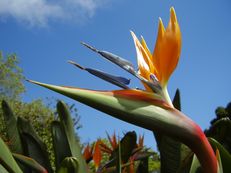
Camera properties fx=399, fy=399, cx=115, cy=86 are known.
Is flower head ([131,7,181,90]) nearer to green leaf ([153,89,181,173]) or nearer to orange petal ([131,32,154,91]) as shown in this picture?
orange petal ([131,32,154,91])

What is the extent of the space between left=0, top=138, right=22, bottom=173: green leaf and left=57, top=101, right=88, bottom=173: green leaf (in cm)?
19

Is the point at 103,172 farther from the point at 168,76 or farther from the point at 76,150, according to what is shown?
the point at 168,76

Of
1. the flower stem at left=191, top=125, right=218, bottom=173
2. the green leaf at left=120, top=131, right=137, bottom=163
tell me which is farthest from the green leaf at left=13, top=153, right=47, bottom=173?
the flower stem at left=191, top=125, right=218, bottom=173

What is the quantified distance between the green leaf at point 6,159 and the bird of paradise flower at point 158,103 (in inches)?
9.4

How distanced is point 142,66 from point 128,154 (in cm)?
49

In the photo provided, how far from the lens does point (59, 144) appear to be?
3.84 ft

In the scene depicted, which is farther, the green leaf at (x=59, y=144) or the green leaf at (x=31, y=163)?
the green leaf at (x=59, y=144)

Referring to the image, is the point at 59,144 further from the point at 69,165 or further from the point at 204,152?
the point at 204,152

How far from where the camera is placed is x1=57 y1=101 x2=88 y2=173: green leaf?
108 centimetres

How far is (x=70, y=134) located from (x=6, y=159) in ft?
0.77

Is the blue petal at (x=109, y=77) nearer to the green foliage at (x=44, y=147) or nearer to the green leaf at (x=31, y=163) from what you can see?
the green foliage at (x=44, y=147)

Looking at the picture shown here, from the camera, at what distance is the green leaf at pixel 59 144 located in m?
1.15

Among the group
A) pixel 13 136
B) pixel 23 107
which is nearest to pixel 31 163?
pixel 13 136

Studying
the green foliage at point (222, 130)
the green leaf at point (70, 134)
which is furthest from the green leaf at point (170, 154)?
the green leaf at point (70, 134)
